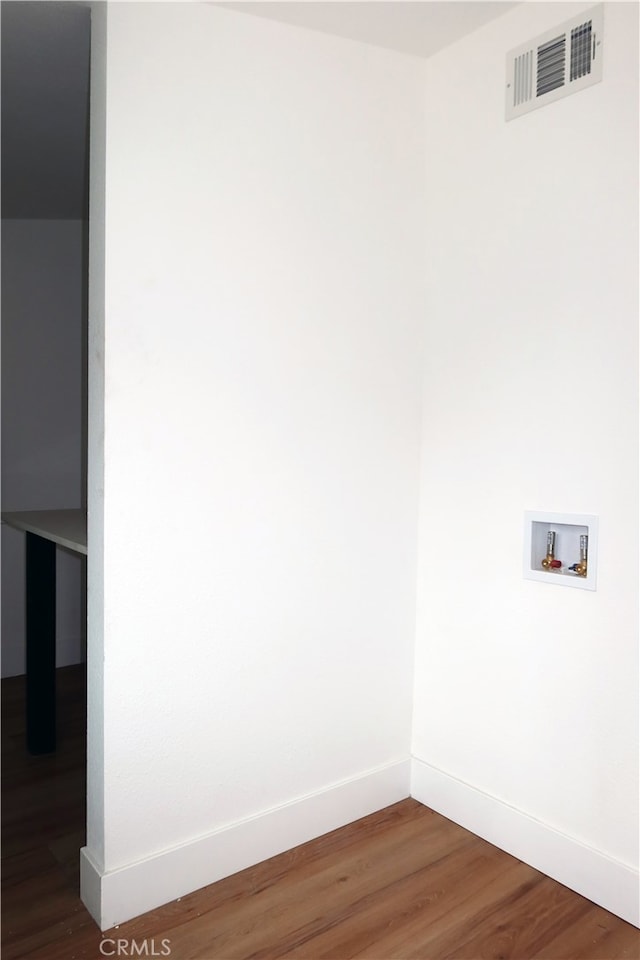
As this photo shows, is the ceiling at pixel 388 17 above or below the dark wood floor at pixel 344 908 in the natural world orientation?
above

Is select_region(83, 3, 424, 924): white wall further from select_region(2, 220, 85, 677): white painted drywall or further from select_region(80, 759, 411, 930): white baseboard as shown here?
select_region(2, 220, 85, 677): white painted drywall

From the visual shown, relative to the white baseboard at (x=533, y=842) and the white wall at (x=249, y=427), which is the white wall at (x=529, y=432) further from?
the white wall at (x=249, y=427)

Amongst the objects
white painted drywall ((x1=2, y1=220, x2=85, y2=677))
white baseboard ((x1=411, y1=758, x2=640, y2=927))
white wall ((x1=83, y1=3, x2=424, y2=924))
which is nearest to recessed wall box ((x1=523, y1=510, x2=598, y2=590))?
white wall ((x1=83, y1=3, x2=424, y2=924))

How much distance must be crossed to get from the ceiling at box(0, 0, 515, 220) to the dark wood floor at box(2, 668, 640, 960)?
231 cm

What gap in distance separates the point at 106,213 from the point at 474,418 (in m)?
1.21

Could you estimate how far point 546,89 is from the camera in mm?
2086

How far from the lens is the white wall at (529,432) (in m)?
1.92

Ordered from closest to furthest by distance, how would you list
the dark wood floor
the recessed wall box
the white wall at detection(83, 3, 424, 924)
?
1. the dark wood floor
2. the white wall at detection(83, 3, 424, 924)
3. the recessed wall box

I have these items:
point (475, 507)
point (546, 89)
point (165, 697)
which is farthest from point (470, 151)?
point (165, 697)

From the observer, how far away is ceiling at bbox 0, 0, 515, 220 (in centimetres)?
202

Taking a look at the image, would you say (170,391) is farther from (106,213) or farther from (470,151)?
(470,151)

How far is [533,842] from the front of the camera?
6.98ft

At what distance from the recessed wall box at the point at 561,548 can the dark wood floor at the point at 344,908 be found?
83cm

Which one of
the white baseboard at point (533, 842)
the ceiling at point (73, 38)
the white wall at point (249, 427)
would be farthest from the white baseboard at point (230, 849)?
the ceiling at point (73, 38)
